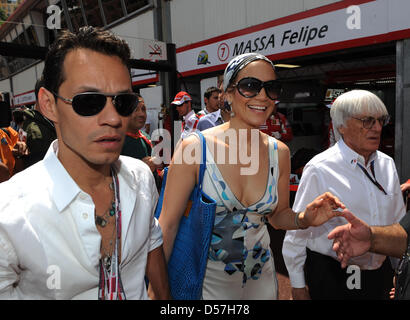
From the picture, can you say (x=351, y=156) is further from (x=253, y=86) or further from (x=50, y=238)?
(x=50, y=238)

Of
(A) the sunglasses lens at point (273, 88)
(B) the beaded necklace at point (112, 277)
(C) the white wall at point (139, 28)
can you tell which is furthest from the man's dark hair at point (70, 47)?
(C) the white wall at point (139, 28)

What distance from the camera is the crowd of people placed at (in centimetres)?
120

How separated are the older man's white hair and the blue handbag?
133 centimetres

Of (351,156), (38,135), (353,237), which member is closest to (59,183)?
(353,237)

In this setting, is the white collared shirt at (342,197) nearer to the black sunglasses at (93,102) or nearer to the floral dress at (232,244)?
the floral dress at (232,244)

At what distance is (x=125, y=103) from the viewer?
1363 mm

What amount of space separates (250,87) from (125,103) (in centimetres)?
91

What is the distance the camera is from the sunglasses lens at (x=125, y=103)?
1336 mm

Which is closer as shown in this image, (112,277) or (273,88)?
(112,277)

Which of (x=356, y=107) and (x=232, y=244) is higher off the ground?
(x=356, y=107)

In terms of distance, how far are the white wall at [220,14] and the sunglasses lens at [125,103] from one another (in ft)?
26.6

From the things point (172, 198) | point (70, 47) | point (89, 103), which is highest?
point (70, 47)

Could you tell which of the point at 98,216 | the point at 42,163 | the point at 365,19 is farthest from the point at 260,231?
the point at 365,19
